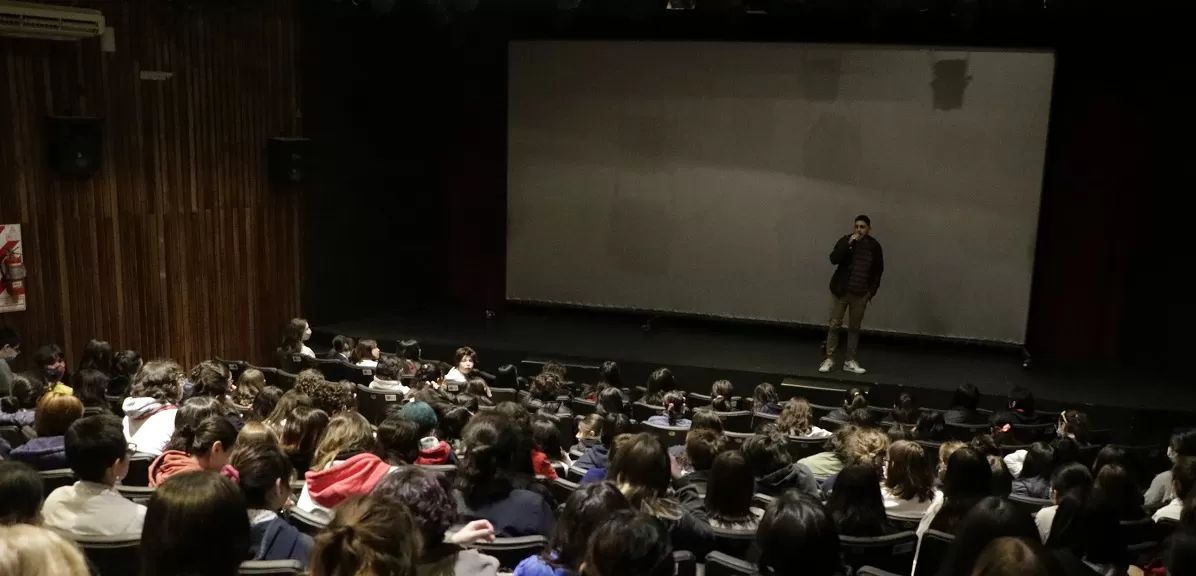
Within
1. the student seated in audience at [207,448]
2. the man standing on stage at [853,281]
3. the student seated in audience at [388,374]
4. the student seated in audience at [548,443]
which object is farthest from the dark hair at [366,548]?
the man standing on stage at [853,281]

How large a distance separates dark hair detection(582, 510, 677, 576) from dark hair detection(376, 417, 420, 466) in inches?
56.3

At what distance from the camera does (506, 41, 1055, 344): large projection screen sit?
962 centimetres

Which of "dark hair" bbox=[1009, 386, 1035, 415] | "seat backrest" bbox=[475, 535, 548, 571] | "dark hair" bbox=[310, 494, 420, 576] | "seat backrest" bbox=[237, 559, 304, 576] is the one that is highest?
"dark hair" bbox=[310, 494, 420, 576]

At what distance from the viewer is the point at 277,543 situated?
2.88m

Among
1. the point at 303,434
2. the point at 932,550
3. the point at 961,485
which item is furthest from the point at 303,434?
the point at 961,485

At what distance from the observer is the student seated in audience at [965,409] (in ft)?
21.4

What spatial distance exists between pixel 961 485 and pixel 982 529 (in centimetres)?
81

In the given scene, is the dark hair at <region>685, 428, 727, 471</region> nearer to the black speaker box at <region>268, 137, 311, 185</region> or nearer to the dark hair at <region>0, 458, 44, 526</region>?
the dark hair at <region>0, 458, 44, 526</region>

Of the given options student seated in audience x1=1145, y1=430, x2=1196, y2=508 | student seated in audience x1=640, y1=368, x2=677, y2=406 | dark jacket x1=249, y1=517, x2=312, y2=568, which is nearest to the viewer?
dark jacket x1=249, y1=517, x2=312, y2=568

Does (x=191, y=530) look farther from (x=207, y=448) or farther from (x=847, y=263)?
(x=847, y=263)

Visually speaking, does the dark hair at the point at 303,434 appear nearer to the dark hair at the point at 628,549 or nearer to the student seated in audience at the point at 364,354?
the dark hair at the point at 628,549

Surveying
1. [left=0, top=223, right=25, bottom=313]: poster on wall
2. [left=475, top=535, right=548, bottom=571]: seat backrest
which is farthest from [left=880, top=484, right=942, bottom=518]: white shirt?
[left=0, top=223, right=25, bottom=313]: poster on wall

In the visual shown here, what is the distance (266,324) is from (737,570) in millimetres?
7162

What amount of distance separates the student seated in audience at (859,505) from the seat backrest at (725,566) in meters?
0.60
